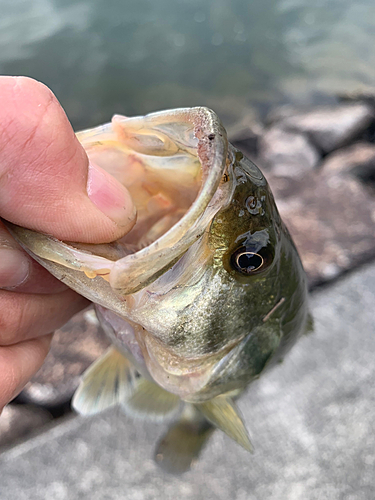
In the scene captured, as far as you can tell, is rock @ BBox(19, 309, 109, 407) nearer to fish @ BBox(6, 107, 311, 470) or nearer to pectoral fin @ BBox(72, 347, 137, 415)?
pectoral fin @ BBox(72, 347, 137, 415)

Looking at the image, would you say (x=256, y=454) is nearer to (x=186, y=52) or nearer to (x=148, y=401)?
(x=148, y=401)

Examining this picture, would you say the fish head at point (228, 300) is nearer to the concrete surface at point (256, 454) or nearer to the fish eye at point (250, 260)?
the fish eye at point (250, 260)

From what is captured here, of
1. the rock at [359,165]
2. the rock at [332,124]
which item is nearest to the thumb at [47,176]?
the rock at [359,165]

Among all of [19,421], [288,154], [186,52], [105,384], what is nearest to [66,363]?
[19,421]

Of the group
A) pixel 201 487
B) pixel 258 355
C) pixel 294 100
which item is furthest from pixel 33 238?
pixel 294 100

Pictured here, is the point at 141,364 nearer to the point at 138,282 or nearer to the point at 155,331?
the point at 155,331

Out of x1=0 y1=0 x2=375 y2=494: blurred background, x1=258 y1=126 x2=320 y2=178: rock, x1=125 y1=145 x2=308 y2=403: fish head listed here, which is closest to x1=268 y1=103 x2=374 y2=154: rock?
x1=0 y1=0 x2=375 y2=494: blurred background
